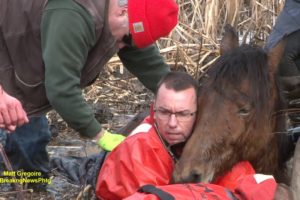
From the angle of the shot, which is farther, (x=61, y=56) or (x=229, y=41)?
(x=229, y=41)

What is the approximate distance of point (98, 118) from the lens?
6402 mm

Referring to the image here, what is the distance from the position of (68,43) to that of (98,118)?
2503 millimetres

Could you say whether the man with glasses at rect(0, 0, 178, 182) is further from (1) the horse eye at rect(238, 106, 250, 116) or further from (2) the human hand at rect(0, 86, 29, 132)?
(1) the horse eye at rect(238, 106, 250, 116)

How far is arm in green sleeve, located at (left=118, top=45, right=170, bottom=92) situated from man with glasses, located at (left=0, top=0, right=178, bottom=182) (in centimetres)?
13

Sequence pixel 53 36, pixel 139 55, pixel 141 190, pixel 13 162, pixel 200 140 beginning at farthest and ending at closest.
→ 1. pixel 13 162
2. pixel 139 55
3. pixel 53 36
4. pixel 200 140
5. pixel 141 190

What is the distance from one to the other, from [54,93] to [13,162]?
1.36m

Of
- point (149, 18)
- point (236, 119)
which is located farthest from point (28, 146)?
point (236, 119)

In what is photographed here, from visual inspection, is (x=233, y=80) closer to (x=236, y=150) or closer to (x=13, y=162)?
(x=236, y=150)

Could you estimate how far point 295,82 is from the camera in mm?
3943

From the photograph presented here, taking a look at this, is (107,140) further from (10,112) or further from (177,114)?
(10,112)

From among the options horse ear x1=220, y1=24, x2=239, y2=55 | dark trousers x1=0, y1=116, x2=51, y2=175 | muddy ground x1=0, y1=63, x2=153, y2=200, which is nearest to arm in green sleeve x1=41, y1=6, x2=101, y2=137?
muddy ground x1=0, y1=63, x2=153, y2=200

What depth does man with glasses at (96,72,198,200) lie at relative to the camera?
362 centimetres

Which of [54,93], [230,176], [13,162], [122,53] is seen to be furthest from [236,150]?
[13,162]

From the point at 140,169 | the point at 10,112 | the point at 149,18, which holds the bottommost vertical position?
the point at 140,169
